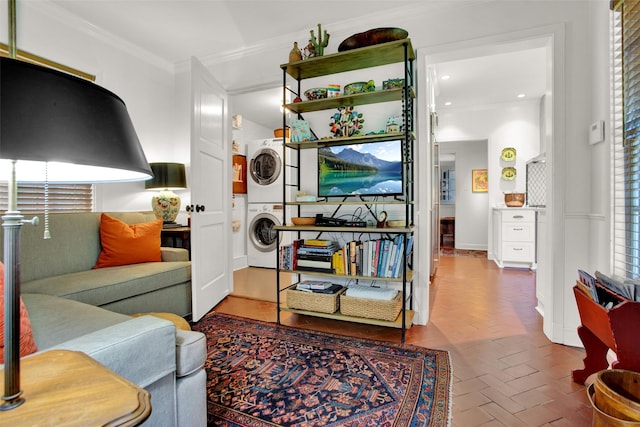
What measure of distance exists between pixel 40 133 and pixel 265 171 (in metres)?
4.17

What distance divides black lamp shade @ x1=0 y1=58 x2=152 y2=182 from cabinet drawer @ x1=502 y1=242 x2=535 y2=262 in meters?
5.35

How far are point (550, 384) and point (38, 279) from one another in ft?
10.7

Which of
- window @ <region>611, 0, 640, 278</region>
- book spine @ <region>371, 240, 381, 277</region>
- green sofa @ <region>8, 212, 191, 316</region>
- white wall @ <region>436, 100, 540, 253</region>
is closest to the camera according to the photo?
window @ <region>611, 0, 640, 278</region>

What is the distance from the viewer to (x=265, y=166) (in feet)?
15.2

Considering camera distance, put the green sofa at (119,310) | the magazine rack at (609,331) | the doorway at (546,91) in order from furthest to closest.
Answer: the doorway at (546,91) → the magazine rack at (609,331) → the green sofa at (119,310)

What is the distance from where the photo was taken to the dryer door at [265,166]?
179 inches

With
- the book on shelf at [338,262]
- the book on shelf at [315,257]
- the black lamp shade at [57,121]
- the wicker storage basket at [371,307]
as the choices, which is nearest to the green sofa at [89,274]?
the book on shelf at [315,257]

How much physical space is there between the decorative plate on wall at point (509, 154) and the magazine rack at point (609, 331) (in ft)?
14.0

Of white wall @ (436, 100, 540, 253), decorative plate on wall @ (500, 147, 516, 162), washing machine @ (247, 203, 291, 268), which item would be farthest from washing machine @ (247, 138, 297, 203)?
decorative plate on wall @ (500, 147, 516, 162)

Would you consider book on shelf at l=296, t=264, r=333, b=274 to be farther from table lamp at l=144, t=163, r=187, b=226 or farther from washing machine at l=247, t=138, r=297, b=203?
washing machine at l=247, t=138, r=297, b=203

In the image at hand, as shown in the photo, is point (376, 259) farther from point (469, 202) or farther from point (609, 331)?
point (469, 202)

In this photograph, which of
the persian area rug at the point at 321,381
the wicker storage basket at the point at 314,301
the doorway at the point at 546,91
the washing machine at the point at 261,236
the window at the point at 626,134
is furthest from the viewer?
the washing machine at the point at 261,236

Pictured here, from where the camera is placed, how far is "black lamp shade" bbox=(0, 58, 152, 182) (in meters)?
0.50

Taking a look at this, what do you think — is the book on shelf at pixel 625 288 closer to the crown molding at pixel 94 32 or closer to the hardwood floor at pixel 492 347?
the hardwood floor at pixel 492 347
